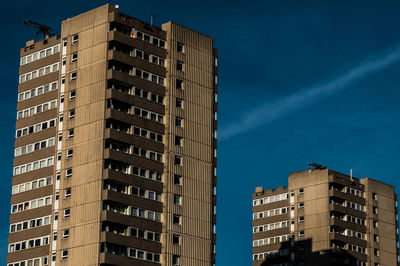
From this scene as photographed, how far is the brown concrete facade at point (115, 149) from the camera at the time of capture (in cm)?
13938

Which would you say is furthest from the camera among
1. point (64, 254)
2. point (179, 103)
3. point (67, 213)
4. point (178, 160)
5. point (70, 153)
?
point (179, 103)

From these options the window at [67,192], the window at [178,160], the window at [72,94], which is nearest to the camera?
the window at [67,192]

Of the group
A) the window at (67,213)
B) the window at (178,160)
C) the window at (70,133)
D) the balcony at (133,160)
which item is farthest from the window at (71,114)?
the window at (178,160)

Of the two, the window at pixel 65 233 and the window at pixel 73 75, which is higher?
the window at pixel 73 75

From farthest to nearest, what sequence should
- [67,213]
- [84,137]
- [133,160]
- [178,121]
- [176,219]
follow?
[178,121]
[176,219]
[84,137]
[133,160]
[67,213]

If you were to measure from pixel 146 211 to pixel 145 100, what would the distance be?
17544 mm

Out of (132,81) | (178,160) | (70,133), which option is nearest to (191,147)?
(178,160)

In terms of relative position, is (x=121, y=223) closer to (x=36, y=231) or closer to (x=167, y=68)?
(x=36, y=231)

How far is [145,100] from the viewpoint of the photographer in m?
147

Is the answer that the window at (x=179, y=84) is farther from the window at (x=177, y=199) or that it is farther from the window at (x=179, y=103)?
the window at (x=177, y=199)

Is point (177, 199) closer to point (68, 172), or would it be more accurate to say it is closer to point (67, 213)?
point (67, 213)

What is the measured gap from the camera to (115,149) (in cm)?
14162

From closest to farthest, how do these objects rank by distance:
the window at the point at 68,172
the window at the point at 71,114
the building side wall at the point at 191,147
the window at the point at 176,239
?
the window at the point at 68,172 < the window at the point at 176,239 < the building side wall at the point at 191,147 < the window at the point at 71,114

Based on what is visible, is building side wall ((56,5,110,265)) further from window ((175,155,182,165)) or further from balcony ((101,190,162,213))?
window ((175,155,182,165))
